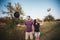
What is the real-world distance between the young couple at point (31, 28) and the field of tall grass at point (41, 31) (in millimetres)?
58

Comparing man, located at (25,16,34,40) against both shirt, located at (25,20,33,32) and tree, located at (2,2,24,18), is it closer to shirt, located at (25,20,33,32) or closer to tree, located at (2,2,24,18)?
shirt, located at (25,20,33,32)

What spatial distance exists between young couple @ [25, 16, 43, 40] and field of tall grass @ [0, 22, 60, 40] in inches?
2.3

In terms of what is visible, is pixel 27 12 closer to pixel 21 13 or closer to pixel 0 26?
pixel 21 13

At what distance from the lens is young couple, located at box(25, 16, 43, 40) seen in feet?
7.67

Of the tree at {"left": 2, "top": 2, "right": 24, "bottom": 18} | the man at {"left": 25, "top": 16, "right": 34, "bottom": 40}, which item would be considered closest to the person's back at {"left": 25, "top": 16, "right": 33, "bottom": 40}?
the man at {"left": 25, "top": 16, "right": 34, "bottom": 40}

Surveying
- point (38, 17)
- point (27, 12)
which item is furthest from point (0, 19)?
point (38, 17)

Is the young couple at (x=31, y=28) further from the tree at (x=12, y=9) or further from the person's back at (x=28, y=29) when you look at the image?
the tree at (x=12, y=9)

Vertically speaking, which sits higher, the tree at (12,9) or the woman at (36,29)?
the tree at (12,9)

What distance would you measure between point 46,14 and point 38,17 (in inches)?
4.9

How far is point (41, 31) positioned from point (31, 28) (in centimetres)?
→ 15

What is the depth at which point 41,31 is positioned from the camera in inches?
93.1

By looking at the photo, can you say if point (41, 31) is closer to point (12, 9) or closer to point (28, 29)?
point (28, 29)

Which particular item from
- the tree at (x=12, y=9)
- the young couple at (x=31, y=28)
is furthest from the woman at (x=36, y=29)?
the tree at (x=12, y=9)

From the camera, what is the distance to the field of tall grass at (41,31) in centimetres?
234
